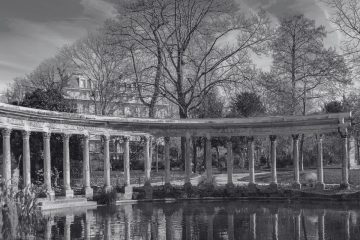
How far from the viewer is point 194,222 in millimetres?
30406

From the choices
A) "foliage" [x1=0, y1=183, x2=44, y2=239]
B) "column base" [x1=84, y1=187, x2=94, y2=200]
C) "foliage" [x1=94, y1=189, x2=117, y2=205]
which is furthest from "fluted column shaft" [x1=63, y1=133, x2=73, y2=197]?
"foliage" [x1=0, y1=183, x2=44, y2=239]

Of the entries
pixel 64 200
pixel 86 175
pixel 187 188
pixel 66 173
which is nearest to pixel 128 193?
pixel 86 175

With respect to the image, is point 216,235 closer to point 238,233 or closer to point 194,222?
point 238,233

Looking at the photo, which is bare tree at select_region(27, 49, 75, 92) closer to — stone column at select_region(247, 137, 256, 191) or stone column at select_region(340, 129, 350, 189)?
stone column at select_region(247, 137, 256, 191)

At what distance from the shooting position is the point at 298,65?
180ft

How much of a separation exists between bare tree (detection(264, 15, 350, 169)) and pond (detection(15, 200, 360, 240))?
16.8 metres

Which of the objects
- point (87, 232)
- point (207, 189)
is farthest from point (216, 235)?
point (207, 189)

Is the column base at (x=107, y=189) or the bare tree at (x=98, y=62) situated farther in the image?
the bare tree at (x=98, y=62)

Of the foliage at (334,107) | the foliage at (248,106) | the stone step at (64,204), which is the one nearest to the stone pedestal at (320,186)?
the stone step at (64,204)

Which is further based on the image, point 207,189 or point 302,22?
point 302,22

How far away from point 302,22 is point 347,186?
20.4m

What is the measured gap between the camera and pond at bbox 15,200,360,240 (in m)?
25.5

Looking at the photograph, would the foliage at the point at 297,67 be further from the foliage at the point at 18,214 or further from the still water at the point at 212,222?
the foliage at the point at 18,214

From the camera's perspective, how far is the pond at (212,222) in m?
25.5
